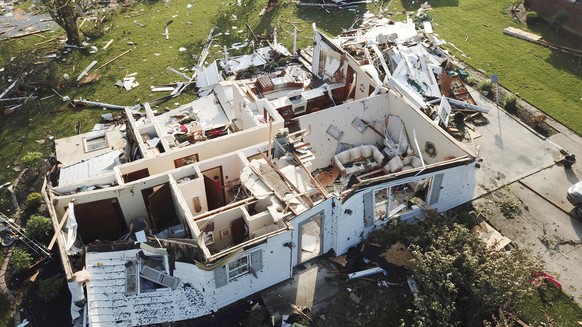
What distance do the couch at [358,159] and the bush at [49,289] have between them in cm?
1231

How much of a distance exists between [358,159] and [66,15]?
22.2 m

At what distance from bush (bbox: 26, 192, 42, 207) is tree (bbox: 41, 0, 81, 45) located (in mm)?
14886

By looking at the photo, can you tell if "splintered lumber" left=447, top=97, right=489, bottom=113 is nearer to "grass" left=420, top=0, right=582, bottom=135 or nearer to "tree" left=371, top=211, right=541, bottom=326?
"grass" left=420, top=0, right=582, bottom=135

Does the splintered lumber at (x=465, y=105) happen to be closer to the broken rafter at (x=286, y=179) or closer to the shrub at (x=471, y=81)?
the shrub at (x=471, y=81)

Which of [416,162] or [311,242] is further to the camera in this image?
[416,162]

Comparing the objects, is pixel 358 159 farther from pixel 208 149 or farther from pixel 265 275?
pixel 265 275

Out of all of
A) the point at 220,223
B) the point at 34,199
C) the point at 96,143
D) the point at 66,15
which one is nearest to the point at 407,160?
the point at 220,223

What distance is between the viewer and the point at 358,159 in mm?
21047

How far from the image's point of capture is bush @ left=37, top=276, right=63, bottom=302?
15664mm

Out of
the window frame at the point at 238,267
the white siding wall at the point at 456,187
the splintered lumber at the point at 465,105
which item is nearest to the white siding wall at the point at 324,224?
the window frame at the point at 238,267

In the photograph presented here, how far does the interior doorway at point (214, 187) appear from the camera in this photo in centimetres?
1662

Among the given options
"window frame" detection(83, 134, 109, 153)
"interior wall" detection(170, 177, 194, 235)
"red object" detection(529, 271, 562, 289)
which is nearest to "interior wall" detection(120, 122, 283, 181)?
"interior wall" detection(170, 177, 194, 235)

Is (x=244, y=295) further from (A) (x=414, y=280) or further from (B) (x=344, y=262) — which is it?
(A) (x=414, y=280)

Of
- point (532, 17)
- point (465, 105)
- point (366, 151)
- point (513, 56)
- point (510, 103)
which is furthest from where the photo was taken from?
point (532, 17)
